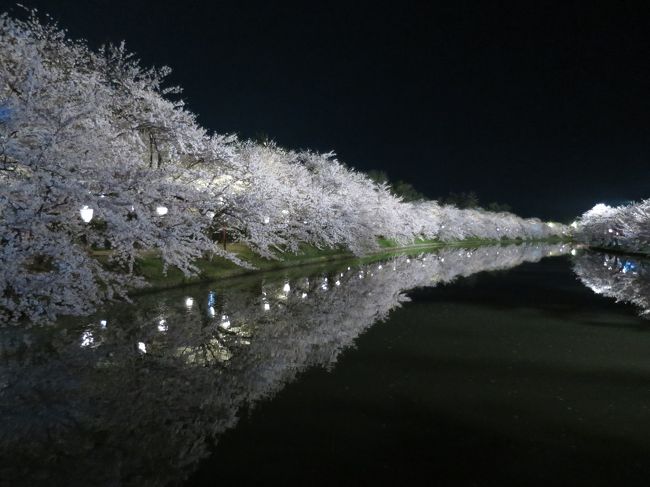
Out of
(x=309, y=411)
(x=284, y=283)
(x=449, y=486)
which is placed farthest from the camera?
(x=284, y=283)

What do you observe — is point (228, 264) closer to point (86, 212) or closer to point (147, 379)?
point (86, 212)

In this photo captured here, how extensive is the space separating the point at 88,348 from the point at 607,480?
10143 mm

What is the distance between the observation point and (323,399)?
837cm

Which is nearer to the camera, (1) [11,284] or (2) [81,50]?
(1) [11,284]

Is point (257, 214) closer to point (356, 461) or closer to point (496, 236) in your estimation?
point (356, 461)

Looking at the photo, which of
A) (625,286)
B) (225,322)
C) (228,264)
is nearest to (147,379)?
(225,322)

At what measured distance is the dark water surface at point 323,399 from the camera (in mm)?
6016

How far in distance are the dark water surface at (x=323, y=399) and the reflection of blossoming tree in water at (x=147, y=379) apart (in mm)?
37

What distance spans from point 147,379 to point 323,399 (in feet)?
11.0

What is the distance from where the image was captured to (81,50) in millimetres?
22953

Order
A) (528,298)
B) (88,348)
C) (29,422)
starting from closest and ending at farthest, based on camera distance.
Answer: (29,422)
(88,348)
(528,298)

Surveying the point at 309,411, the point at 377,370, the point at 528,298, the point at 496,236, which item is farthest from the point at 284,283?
the point at 496,236

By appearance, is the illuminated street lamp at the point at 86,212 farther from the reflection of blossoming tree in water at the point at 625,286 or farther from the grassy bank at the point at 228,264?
the reflection of blossoming tree in water at the point at 625,286

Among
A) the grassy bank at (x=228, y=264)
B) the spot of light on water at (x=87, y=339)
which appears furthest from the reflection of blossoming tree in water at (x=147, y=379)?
the grassy bank at (x=228, y=264)
